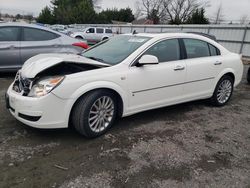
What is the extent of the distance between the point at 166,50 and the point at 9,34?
4.27m

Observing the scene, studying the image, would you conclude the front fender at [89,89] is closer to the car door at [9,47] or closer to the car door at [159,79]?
the car door at [159,79]

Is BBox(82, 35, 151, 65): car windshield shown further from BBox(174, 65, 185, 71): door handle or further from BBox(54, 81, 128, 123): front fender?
BBox(174, 65, 185, 71): door handle

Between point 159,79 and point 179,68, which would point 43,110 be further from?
point 179,68

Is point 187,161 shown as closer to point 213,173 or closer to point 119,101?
point 213,173

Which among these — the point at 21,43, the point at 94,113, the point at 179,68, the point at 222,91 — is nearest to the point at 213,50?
the point at 222,91

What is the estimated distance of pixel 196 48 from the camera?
4773 mm

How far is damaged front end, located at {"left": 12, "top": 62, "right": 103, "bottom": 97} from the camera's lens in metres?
3.18

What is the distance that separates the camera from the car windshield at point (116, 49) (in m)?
3.96

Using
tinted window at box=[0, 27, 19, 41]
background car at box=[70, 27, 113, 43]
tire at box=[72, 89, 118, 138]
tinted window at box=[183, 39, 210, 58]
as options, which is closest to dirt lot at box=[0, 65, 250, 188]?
tire at box=[72, 89, 118, 138]

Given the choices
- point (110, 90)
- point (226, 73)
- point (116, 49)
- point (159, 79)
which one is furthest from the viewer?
point (226, 73)

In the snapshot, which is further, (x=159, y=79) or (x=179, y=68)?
(x=179, y=68)

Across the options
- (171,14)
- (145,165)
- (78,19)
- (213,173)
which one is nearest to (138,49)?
(145,165)

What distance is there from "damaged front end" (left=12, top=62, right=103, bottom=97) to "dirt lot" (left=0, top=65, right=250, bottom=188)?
2.17ft

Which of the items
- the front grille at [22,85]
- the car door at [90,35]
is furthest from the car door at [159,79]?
the car door at [90,35]
